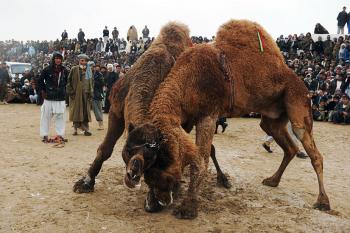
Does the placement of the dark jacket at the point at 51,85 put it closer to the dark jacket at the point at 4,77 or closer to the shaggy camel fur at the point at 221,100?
the shaggy camel fur at the point at 221,100

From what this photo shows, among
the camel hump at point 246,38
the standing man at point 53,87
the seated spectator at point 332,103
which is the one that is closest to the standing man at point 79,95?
the standing man at point 53,87

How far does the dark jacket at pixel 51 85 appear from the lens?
9.20 m

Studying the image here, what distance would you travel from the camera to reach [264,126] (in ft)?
23.6

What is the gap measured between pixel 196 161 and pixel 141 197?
1.39m

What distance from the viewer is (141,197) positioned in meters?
5.81

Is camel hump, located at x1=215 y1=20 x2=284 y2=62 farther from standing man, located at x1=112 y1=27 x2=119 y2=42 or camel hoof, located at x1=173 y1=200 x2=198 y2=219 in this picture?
standing man, located at x1=112 y1=27 x2=119 y2=42

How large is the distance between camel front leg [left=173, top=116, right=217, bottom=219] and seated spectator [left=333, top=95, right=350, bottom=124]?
10.8 metres

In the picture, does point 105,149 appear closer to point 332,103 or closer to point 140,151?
point 140,151

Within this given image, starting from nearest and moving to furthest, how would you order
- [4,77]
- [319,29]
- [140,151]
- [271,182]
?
[140,151]
[271,182]
[4,77]
[319,29]

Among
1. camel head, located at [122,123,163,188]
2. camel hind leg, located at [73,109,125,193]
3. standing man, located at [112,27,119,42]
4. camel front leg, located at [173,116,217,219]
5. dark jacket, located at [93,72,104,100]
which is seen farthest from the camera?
standing man, located at [112,27,119,42]

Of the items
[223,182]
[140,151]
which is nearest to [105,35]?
[223,182]

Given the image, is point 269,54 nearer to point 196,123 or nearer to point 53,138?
point 196,123

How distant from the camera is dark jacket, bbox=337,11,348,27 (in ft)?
72.7

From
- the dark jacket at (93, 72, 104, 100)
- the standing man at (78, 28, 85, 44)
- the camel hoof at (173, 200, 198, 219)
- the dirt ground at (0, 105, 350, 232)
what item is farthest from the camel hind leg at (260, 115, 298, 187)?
the standing man at (78, 28, 85, 44)
